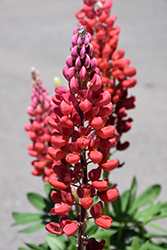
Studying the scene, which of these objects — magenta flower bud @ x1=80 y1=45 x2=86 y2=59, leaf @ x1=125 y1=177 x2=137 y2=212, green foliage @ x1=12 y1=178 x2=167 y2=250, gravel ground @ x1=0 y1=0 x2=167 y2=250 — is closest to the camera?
magenta flower bud @ x1=80 y1=45 x2=86 y2=59

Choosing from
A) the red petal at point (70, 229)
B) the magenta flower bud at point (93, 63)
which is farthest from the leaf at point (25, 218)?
the magenta flower bud at point (93, 63)

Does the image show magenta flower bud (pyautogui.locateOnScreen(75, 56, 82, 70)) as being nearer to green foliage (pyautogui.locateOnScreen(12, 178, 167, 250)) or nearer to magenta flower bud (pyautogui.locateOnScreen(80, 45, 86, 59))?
magenta flower bud (pyautogui.locateOnScreen(80, 45, 86, 59))

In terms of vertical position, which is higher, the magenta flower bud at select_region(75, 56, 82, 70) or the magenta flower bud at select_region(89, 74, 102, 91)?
the magenta flower bud at select_region(75, 56, 82, 70)

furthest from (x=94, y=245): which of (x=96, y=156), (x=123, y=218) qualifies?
(x=123, y=218)

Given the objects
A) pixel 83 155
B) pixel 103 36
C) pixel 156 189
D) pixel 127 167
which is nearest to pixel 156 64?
pixel 127 167

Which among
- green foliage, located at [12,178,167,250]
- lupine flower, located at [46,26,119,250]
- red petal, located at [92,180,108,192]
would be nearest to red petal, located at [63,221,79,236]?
lupine flower, located at [46,26,119,250]

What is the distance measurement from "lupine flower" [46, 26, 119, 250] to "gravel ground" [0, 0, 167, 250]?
1157 millimetres

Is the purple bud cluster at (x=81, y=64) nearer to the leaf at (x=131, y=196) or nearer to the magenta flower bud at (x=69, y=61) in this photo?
the magenta flower bud at (x=69, y=61)

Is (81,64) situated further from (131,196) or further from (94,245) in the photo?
(131,196)

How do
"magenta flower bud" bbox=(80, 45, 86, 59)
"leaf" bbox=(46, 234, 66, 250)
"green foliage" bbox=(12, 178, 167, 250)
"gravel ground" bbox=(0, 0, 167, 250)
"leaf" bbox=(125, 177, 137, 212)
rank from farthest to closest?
"gravel ground" bbox=(0, 0, 167, 250)
"leaf" bbox=(125, 177, 137, 212)
"green foliage" bbox=(12, 178, 167, 250)
"leaf" bbox=(46, 234, 66, 250)
"magenta flower bud" bbox=(80, 45, 86, 59)

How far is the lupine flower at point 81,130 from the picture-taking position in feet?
2.31

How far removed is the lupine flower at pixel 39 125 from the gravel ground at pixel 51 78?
0.82m

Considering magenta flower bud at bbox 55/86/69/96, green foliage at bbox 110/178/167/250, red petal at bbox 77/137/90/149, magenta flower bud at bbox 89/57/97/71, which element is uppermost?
magenta flower bud at bbox 89/57/97/71

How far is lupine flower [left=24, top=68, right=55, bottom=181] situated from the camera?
1.11 meters
